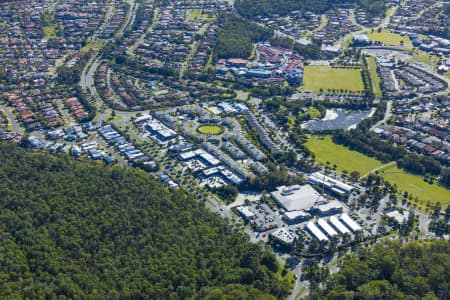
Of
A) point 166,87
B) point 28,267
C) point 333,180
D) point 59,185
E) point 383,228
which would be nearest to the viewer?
point 28,267

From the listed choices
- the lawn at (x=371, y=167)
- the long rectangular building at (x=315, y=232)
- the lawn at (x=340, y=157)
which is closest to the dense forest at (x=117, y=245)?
the long rectangular building at (x=315, y=232)

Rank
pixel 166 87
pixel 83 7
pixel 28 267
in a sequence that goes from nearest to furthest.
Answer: pixel 28 267, pixel 166 87, pixel 83 7

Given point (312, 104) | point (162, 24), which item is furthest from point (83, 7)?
point (312, 104)

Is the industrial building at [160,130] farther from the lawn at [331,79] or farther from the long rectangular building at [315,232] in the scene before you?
the lawn at [331,79]

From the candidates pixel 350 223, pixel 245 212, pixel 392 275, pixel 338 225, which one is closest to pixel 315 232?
pixel 338 225

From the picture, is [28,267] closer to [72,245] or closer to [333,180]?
[72,245]

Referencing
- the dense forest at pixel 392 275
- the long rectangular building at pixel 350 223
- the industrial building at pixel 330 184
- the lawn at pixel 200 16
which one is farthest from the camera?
the lawn at pixel 200 16
